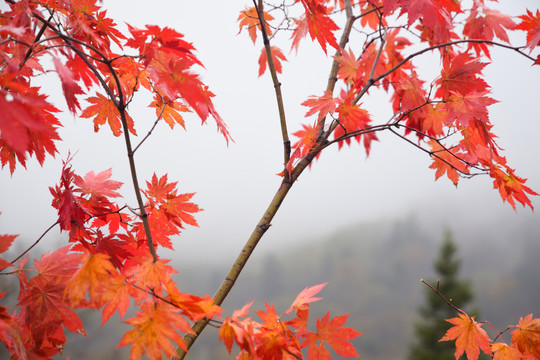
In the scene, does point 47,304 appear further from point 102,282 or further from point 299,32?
point 299,32

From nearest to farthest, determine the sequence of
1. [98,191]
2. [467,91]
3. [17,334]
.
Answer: [17,334] < [98,191] < [467,91]

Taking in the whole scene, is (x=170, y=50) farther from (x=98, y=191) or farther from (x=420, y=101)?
(x=420, y=101)

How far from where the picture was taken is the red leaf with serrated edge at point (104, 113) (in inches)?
39.8

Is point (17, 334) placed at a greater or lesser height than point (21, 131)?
lesser

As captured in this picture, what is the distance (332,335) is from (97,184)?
0.62 meters

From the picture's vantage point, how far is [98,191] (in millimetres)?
893

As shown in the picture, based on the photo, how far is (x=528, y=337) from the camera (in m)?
0.99

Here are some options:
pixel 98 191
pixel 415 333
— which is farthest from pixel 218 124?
pixel 415 333

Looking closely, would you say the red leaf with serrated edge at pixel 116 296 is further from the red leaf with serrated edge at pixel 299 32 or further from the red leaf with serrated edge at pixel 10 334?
the red leaf with serrated edge at pixel 299 32

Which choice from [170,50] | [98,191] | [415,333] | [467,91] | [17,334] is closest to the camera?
[17,334]

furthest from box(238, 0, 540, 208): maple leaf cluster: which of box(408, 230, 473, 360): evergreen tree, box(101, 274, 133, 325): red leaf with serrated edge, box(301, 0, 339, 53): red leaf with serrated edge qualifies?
box(408, 230, 473, 360): evergreen tree

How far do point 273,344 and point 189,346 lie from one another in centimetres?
17

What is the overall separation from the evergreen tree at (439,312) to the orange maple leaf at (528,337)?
8.41 m

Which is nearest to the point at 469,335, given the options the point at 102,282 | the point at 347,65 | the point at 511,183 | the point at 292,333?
the point at 511,183
